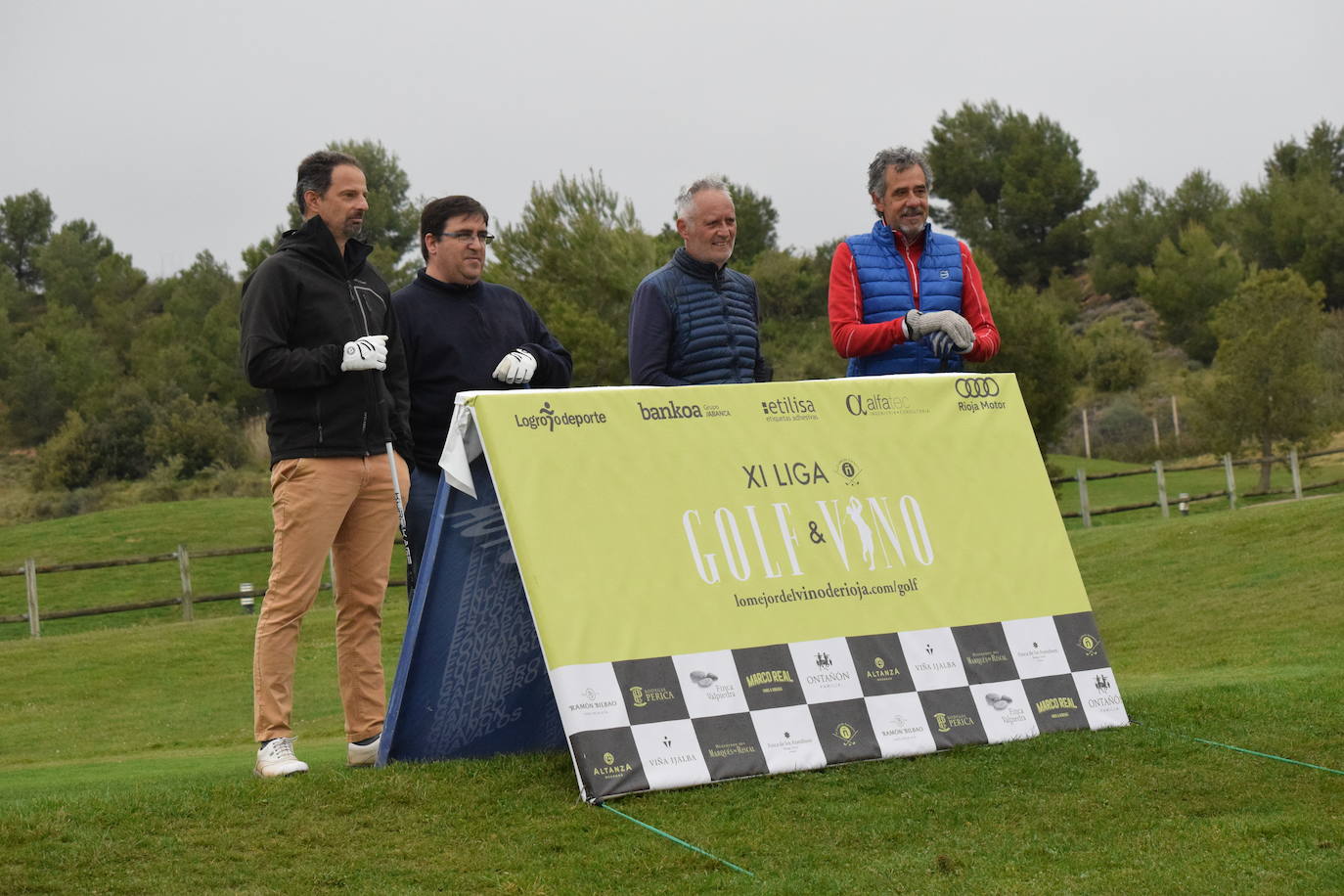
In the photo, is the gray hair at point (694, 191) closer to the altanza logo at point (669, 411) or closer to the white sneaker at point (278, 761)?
the altanza logo at point (669, 411)

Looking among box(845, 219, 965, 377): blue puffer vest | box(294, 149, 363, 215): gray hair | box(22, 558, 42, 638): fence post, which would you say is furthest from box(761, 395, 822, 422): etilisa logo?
box(22, 558, 42, 638): fence post

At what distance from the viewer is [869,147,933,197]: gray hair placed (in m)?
6.60

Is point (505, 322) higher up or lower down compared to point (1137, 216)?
lower down

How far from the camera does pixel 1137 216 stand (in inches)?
2987

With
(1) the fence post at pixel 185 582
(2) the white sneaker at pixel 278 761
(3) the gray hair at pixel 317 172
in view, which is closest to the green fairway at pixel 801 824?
(2) the white sneaker at pixel 278 761

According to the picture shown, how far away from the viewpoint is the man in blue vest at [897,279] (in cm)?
657

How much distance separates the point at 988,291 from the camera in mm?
37469

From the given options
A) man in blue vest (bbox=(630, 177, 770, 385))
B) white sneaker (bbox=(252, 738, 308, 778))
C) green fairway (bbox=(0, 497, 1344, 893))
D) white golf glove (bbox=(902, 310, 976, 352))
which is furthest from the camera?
man in blue vest (bbox=(630, 177, 770, 385))

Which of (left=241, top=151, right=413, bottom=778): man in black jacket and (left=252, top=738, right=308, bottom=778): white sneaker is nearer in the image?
(left=252, top=738, right=308, bottom=778): white sneaker


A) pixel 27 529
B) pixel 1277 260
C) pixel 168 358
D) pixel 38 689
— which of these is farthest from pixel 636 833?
pixel 1277 260

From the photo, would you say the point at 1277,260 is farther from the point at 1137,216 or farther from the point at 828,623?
the point at 828,623

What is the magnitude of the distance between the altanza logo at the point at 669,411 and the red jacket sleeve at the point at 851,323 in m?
1.14

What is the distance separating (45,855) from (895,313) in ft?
13.6

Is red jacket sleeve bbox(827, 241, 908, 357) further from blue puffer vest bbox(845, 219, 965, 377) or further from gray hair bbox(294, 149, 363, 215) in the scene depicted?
gray hair bbox(294, 149, 363, 215)
